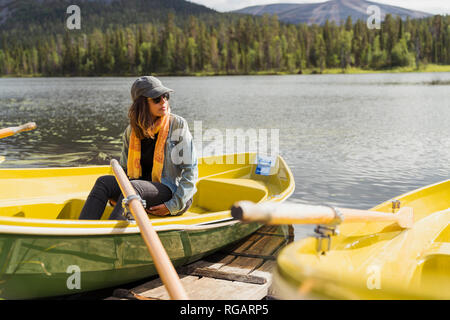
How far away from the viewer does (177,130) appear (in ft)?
14.6

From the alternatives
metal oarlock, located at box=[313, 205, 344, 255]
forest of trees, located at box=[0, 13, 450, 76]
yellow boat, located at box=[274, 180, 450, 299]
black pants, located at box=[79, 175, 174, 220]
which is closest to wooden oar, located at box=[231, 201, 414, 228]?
metal oarlock, located at box=[313, 205, 344, 255]

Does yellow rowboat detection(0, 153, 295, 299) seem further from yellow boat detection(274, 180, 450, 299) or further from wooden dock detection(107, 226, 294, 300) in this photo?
Result: yellow boat detection(274, 180, 450, 299)

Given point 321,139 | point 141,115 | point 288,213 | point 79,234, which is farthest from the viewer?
point 321,139

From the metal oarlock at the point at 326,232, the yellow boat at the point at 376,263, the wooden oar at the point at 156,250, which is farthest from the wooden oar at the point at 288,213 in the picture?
the wooden oar at the point at 156,250

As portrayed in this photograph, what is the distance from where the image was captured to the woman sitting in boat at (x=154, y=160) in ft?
14.0

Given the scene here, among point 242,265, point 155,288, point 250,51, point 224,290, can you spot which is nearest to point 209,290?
point 224,290

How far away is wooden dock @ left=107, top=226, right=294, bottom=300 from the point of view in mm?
4347

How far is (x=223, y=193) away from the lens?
6.04m

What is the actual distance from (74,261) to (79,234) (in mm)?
309

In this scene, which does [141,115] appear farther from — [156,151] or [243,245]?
[243,245]

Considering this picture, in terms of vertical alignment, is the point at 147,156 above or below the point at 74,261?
above

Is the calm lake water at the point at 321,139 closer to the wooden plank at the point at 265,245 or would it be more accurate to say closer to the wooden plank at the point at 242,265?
the wooden plank at the point at 265,245
